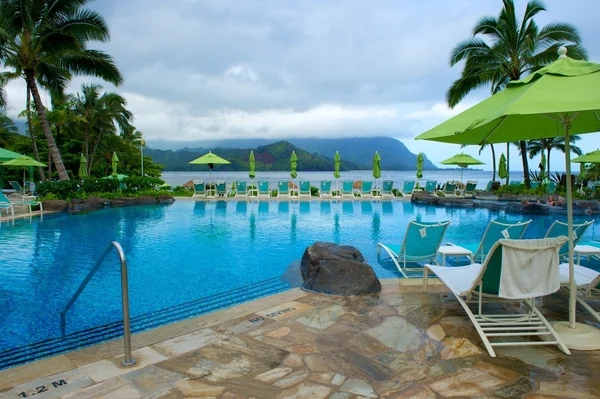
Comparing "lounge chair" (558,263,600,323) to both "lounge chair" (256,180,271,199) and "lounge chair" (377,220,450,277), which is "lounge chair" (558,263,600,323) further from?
"lounge chair" (256,180,271,199)

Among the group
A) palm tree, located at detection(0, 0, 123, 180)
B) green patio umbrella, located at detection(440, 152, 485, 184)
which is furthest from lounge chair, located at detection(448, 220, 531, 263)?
palm tree, located at detection(0, 0, 123, 180)

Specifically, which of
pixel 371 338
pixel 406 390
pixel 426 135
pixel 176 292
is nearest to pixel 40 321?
pixel 176 292

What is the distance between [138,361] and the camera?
2783 millimetres

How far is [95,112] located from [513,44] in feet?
79.9

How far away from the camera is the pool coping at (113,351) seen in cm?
266

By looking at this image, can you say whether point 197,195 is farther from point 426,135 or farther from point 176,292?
point 426,135

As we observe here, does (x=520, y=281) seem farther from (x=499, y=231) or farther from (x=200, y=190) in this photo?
(x=200, y=190)

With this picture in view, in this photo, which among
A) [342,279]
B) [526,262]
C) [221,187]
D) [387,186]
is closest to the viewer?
[526,262]

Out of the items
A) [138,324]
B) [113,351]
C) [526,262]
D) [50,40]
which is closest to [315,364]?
[113,351]

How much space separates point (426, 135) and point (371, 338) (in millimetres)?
1824

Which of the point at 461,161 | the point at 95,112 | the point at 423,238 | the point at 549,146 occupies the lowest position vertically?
the point at 423,238

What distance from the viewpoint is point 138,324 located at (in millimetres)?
4105

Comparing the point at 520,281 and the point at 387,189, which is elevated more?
the point at 387,189

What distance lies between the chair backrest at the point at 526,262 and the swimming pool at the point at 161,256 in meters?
2.97
